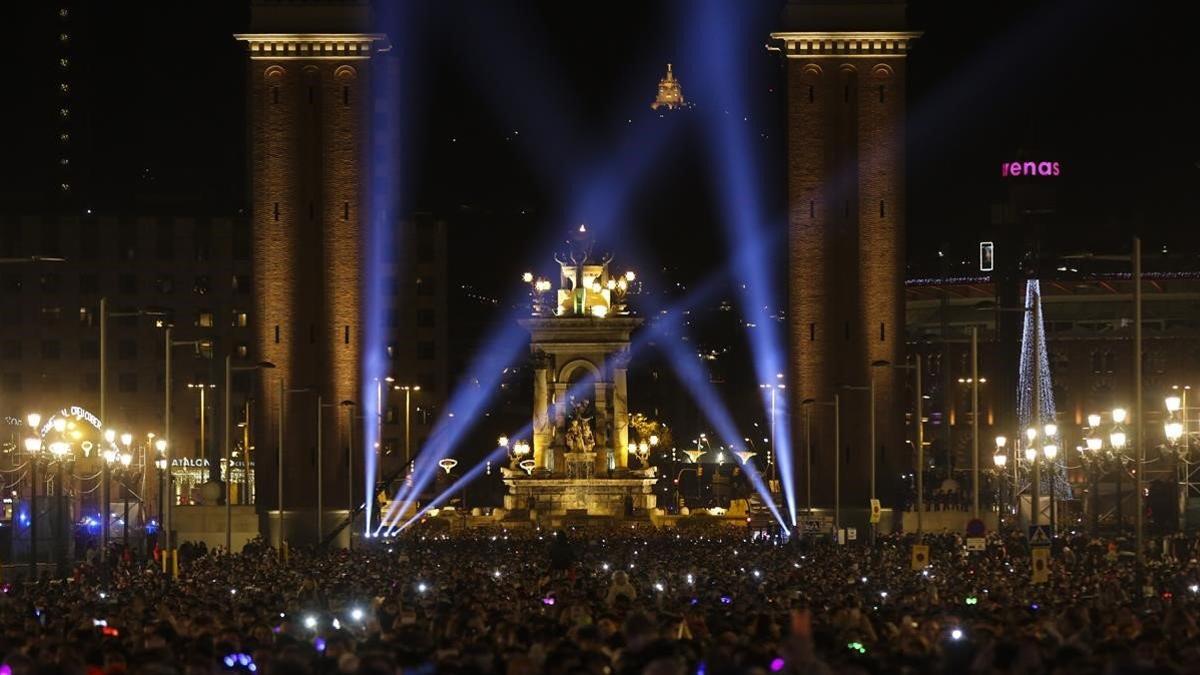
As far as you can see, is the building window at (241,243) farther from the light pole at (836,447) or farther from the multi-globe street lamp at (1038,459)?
the multi-globe street lamp at (1038,459)

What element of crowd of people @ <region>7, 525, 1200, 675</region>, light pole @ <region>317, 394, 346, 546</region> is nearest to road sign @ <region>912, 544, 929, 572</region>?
crowd of people @ <region>7, 525, 1200, 675</region>

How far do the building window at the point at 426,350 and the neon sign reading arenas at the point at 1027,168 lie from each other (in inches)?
1593

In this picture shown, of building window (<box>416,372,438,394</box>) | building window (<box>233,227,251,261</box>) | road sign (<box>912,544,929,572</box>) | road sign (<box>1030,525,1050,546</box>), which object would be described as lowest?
road sign (<box>912,544,929,572</box>)

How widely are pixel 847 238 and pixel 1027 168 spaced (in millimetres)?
43362

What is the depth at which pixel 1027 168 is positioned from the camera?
146 metres

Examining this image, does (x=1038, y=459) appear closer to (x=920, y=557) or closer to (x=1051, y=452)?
(x=920, y=557)

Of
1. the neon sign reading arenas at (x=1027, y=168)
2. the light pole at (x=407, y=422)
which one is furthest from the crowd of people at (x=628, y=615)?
the neon sign reading arenas at (x=1027, y=168)

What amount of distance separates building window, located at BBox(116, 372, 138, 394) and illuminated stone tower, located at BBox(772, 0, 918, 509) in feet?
222

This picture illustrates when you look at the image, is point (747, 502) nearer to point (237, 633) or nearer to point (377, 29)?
point (377, 29)

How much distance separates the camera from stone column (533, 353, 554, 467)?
12219 cm

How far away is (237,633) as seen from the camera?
96.9ft

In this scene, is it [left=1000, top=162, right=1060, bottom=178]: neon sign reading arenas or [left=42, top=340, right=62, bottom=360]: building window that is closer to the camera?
[left=1000, top=162, right=1060, bottom=178]: neon sign reading arenas

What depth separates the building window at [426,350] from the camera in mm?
170750

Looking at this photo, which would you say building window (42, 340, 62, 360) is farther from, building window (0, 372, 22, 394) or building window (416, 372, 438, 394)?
building window (416, 372, 438, 394)
